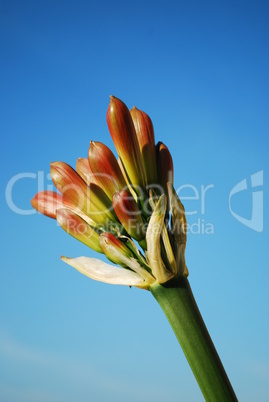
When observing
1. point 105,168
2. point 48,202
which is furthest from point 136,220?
point 48,202

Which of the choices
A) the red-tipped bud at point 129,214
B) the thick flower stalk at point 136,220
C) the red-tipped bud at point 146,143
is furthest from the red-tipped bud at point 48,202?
the red-tipped bud at point 146,143

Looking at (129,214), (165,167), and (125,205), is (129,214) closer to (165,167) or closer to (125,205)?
(125,205)

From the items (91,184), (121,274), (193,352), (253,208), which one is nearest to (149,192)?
(91,184)

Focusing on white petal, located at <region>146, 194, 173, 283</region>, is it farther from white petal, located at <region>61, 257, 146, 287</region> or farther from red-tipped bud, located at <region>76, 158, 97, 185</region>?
red-tipped bud, located at <region>76, 158, 97, 185</region>

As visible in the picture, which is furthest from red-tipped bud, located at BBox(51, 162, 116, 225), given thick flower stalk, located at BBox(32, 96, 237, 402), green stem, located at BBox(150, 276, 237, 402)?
green stem, located at BBox(150, 276, 237, 402)

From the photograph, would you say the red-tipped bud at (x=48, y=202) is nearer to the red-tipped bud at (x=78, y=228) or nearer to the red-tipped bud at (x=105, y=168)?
the red-tipped bud at (x=78, y=228)

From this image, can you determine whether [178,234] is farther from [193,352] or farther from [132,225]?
[193,352]
